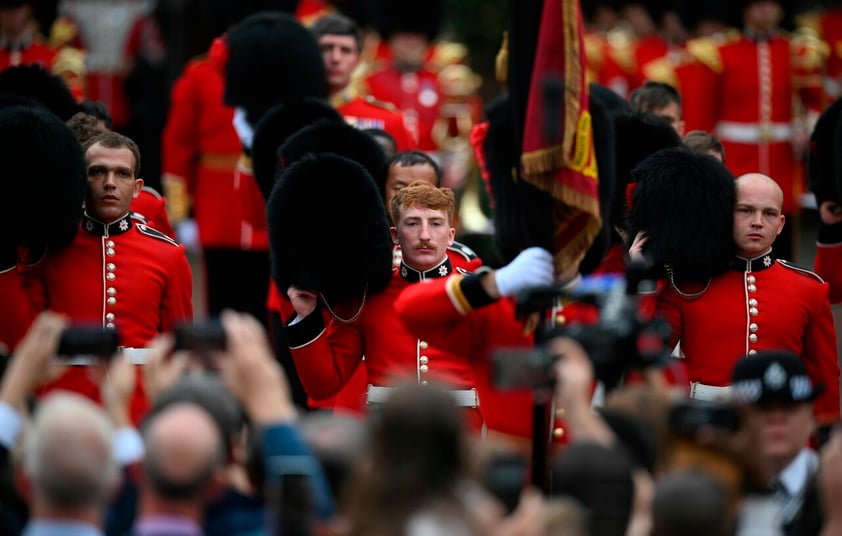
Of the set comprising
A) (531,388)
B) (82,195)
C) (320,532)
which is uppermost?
(82,195)

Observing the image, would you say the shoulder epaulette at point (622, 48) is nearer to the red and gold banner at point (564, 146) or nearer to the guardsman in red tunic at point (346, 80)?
the guardsman in red tunic at point (346, 80)

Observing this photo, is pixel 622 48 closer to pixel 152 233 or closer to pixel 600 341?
pixel 152 233

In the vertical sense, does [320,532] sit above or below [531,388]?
below

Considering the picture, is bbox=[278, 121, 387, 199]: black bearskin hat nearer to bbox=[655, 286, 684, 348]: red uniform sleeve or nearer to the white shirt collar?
bbox=[655, 286, 684, 348]: red uniform sleeve

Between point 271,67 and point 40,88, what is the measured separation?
3.18 feet

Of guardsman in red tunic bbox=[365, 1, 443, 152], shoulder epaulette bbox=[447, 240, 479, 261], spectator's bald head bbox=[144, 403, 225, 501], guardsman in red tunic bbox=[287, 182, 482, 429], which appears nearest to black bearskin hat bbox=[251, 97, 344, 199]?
shoulder epaulette bbox=[447, 240, 479, 261]

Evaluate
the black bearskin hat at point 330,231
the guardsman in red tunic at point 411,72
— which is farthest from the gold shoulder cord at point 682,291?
the guardsman in red tunic at point 411,72

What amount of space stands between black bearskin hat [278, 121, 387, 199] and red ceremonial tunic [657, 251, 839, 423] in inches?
44.9

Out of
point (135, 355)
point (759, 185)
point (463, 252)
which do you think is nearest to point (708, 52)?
point (463, 252)

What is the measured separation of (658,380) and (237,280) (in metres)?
4.36

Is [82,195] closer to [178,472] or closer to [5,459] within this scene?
[5,459]

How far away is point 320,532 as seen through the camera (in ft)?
12.7

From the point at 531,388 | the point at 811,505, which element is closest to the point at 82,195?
the point at 531,388

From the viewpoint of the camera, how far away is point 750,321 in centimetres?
566
